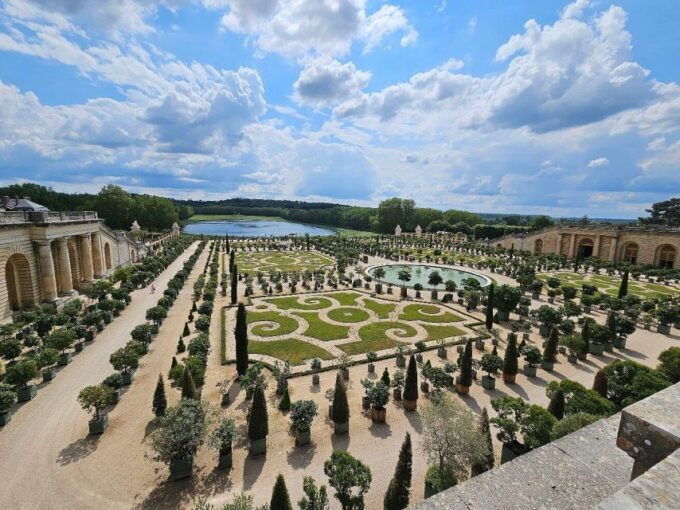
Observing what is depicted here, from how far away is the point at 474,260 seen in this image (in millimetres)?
61750

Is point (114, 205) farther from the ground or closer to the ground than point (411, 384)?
farther from the ground

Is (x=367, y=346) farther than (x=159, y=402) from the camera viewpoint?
Yes

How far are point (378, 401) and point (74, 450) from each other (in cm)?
1235

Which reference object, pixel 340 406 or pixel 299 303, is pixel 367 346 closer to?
pixel 340 406

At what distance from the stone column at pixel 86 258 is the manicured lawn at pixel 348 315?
30.6m

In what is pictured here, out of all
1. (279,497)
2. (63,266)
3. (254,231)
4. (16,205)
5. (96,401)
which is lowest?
(254,231)

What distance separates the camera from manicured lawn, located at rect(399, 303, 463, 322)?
29.4m

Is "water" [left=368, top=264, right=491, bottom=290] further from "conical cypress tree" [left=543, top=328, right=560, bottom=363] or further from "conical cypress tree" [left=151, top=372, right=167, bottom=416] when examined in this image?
"conical cypress tree" [left=151, top=372, right=167, bottom=416]

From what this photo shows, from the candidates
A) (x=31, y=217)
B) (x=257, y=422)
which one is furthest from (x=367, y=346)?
(x=31, y=217)

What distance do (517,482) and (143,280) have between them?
43461mm

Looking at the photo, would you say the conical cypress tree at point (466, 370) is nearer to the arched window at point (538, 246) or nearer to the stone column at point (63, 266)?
the stone column at point (63, 266)

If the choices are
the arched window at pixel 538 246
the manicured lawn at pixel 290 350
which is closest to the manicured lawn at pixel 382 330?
the manicured lawn at pixel 290 350

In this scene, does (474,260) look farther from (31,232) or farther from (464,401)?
(31,232)

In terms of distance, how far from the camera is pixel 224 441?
40.4 ft
